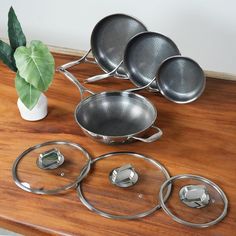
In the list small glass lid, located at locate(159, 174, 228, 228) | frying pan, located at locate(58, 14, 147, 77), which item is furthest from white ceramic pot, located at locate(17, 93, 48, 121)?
small glass lid, located at locate(159, 174, 228, 228)

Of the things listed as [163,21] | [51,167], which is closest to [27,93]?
[51,167]

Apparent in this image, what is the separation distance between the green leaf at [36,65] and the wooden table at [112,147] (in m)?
0.14

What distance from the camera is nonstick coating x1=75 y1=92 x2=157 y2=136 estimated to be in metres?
0.84

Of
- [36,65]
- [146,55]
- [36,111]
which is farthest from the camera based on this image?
[146,55]

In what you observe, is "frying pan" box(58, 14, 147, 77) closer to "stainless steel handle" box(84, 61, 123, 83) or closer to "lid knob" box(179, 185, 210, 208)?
"stainless steel handle" box(84, 61, 123, 83)

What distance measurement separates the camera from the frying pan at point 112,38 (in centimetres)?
101

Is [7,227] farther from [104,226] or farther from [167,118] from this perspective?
[167,118]

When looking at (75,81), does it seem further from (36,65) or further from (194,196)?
(194,196)

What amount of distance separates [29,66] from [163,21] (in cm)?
49

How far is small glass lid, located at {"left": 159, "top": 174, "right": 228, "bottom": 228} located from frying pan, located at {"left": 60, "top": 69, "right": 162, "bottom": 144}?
0.14m

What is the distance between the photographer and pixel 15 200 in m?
0.68

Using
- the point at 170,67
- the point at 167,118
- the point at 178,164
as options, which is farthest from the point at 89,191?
the point at 170,67

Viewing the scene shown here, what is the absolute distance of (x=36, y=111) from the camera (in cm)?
87

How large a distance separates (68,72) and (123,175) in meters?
0.44
